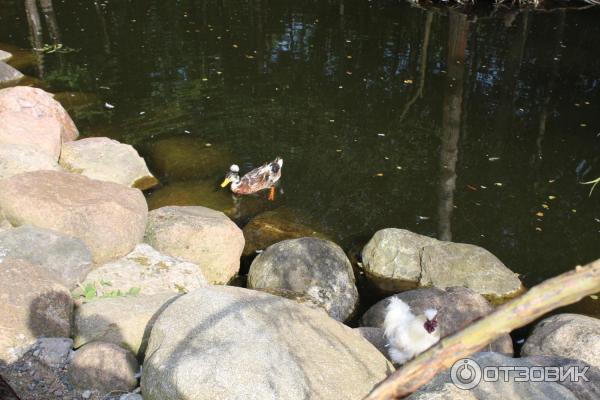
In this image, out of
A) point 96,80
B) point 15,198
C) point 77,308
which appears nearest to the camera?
point 77,308

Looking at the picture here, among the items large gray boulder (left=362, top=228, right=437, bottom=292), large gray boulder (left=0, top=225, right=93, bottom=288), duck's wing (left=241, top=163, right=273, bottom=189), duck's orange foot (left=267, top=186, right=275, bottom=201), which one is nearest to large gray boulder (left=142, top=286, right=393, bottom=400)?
large gray boulder (left=0, top=225, right=93, bottom=288)

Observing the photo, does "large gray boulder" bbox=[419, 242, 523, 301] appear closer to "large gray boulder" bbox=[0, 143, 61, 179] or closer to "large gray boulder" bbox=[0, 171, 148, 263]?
"large gray boulder" bbox=[0, 171, 148, 263]

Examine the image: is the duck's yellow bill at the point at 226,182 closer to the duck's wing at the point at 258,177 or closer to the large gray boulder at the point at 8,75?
the duck's wing at the point at 258,177

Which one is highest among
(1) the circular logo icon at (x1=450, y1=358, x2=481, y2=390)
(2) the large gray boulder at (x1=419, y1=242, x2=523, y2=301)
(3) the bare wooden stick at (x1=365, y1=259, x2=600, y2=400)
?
(3) the bare wooden stick at (x1=365, y1=259, x2=600, y2=400)

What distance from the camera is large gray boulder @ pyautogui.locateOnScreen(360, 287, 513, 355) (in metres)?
5.73

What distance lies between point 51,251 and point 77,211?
684 millimetres

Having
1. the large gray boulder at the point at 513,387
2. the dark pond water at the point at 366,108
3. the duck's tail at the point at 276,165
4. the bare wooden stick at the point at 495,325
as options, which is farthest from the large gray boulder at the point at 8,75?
the bare wooden stick at the point at 495,325

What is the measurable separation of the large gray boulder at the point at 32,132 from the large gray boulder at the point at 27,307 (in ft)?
10.0

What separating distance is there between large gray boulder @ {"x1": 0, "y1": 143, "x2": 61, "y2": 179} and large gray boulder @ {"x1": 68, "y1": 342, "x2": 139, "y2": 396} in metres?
3.24

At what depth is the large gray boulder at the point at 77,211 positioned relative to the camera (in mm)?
5953

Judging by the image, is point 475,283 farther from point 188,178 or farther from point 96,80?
point 96,80

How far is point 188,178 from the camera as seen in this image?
895 cm

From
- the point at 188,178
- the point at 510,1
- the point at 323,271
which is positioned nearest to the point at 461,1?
the point at 510,1

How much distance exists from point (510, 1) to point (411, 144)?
11.2m
